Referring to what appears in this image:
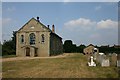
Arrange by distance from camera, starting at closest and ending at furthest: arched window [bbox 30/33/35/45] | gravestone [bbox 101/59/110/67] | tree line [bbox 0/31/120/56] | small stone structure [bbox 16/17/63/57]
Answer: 1. gravestone [bbox 101/59/110/67]
2. small stone structure [bbox 16/17/63/57]
3. arched window [bbox 30/33/35/45]
4. tree line [bbox 0/31/120/56]

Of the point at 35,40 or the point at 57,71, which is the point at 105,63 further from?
the point at 35,40

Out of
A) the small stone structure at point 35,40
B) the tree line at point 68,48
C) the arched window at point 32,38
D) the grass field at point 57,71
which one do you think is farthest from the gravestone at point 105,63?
the tree line at point 68,48

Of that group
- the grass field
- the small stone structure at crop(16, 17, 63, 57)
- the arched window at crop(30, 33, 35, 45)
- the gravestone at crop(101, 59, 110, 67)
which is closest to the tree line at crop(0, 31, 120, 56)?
the small stone structure at crop(16, 17, 63, 57)

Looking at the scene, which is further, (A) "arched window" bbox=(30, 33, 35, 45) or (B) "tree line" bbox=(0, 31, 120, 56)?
(B) "tree line" bbox=(0, 31, 120, 56)

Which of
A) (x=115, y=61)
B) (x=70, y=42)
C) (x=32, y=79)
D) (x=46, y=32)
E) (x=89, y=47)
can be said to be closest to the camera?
(x=32, y=79)

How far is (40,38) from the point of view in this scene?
53656 mm

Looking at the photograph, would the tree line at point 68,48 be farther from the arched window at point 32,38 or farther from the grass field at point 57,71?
the grass field at point 57,71

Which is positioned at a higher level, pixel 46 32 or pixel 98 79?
pixel 46 32

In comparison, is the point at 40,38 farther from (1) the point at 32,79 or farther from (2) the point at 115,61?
(1) the point at 32,79

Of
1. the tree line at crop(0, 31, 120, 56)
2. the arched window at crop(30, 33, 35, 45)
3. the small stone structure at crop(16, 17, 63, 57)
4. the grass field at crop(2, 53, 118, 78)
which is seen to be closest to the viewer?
the grass field at crop(2, 53, 118, 78)

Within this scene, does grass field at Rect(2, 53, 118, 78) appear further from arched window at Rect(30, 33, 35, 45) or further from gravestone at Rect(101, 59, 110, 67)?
arched window at Rect(30, 33, 35, 45)

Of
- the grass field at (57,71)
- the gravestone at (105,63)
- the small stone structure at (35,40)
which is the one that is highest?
the small stone structure at (35,40)

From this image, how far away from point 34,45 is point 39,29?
3.74 m

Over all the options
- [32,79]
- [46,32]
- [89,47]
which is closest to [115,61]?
[32,79]
